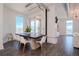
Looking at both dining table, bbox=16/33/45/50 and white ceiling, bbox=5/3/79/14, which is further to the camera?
dining table, bbox=16/33/45/50

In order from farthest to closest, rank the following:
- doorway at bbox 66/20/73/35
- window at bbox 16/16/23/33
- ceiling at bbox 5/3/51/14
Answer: doorway at bbox 66/20/73/35
window at bbox 16/16/23/33
ceiling at bbox 5/3/51/14

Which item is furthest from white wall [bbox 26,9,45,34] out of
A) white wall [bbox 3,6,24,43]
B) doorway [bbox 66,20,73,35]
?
doorway [bbox 66,20,73,35]

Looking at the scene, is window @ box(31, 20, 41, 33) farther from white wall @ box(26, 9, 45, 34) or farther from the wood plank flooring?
the wood plank flooring

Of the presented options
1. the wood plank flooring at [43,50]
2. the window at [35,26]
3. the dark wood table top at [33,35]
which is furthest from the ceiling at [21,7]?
the wood plank flooring at [43,50]

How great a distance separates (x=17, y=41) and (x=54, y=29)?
3.44 feet

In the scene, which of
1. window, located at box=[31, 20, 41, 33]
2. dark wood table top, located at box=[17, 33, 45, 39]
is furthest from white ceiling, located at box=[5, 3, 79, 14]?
dark wood table top, located at box=[17, 33, 45, 39]

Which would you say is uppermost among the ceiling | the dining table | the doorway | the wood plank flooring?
the ceiling

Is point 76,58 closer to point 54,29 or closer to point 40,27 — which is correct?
point 54,29

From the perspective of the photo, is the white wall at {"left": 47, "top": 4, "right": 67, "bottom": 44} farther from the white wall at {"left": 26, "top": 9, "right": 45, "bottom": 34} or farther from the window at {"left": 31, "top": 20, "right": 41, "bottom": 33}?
the window at {"left": 31, "top": 20, "right": 41, "bottom": 33}

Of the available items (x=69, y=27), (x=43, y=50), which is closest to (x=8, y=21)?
(x=43, y=50)

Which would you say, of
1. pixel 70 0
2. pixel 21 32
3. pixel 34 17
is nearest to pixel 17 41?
pixel 21 32

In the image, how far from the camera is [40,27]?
12.0 ft

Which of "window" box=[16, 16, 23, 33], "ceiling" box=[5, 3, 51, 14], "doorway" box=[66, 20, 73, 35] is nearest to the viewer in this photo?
"ceiling" box=[5, 3, 51, 14]

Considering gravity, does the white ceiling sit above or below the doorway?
above
